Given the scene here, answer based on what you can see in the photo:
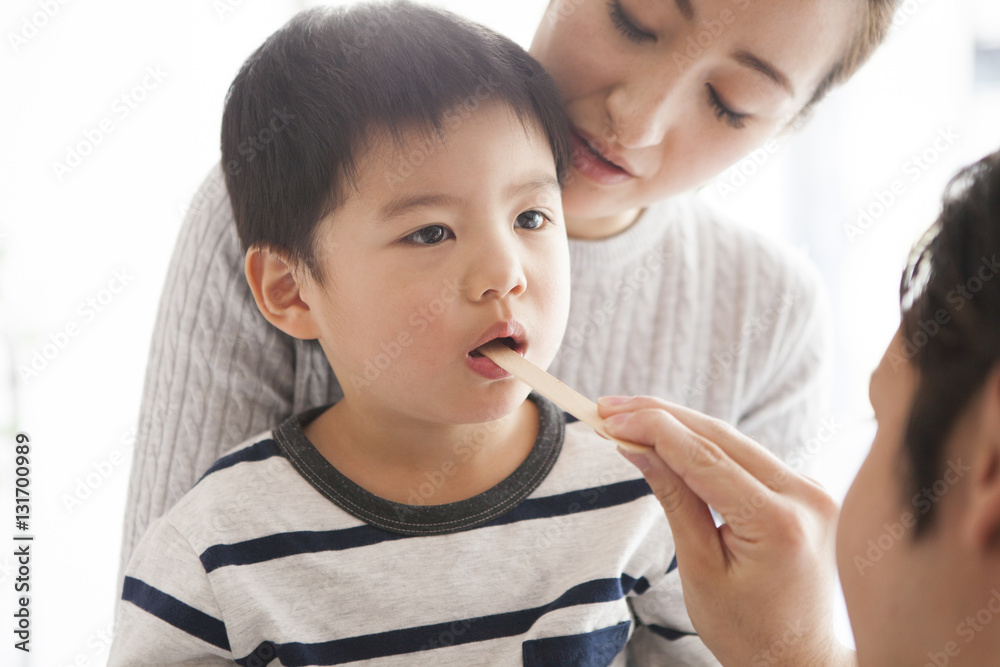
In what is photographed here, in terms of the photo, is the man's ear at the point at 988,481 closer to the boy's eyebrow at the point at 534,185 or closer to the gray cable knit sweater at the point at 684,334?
the boy's eyebrow at the point at 534,185

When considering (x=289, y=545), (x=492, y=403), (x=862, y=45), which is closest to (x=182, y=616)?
(x=289, y=545)

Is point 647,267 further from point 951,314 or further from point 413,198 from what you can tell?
point 951,314

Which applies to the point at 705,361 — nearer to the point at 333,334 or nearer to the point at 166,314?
the point at 333,334

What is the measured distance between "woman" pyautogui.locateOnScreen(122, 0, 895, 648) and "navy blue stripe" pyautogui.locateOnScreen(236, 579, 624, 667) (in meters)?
0.29

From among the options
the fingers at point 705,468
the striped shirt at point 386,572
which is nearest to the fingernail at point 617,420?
the fingers at point 705,468

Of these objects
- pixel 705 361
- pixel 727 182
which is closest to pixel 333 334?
pixel 705 361

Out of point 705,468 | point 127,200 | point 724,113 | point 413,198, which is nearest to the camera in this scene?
point 705,468

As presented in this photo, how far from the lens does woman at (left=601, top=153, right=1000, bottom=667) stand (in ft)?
1.64

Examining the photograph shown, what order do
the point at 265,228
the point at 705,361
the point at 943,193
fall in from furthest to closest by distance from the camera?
the point at 705,361, the point at 265,228, the point at 943,193

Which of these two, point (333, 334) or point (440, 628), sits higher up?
point (333, 334)

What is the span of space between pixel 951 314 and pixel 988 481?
0.11 m

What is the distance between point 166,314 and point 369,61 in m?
0.45

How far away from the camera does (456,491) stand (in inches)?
37.7

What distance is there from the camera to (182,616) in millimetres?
854
